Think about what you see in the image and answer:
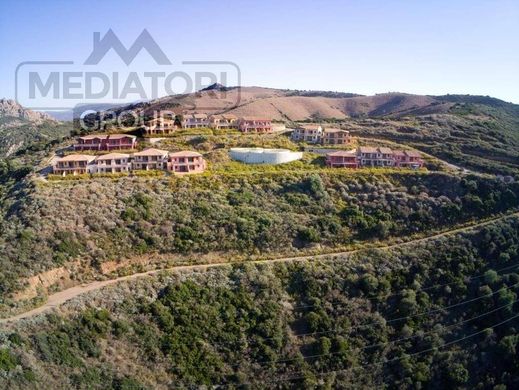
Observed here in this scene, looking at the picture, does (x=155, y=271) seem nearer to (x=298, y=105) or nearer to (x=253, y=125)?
(x=253, y=125)

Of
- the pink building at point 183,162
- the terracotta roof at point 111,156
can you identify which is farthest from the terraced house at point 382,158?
the terracotta roof at point 111,156

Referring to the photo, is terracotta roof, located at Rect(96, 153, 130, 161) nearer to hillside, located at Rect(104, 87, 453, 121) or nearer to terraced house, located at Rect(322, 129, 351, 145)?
terraced house, located at Rect(322, 129, 351, 145)

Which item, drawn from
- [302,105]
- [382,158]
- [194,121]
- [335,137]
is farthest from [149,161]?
[302,105]

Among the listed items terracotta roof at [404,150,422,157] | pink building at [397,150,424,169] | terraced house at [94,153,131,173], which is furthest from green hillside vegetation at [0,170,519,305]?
terracotta roof at [404,150,422,157]

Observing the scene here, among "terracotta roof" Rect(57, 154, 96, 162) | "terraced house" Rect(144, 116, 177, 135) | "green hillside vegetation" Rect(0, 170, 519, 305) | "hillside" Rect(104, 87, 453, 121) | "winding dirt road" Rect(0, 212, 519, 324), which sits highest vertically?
"hillside" Rect(104, 87, 453, 121)

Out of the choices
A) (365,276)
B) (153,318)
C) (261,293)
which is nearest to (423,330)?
(365,276)
